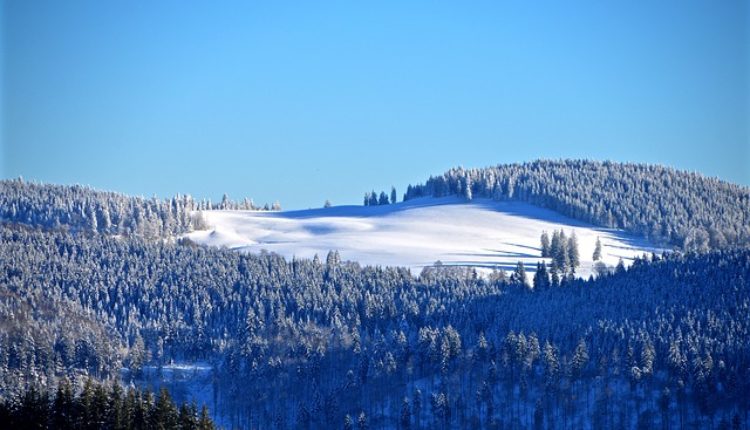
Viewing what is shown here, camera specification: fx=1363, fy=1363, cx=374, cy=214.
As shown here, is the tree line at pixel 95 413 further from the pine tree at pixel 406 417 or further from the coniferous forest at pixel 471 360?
the pine tree at pixel 406 417

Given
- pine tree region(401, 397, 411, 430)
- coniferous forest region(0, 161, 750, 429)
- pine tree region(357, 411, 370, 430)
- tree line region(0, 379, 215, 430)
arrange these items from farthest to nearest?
pine tree region(357, 411, 370, 430) → pine tree region(401, 397, 411, 430) → coniferous forest region(0, 161, 750, 429) → tree line region(0, 379, 215, 430)

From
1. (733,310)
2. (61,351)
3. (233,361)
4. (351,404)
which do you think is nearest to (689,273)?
(733,310)

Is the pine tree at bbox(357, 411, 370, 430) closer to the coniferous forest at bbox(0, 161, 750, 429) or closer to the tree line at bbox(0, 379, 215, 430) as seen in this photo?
the coniferous forest at bbox(0, 161, 750, 429)

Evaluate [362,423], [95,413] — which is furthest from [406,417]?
[95,413]

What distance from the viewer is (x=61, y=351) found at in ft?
614

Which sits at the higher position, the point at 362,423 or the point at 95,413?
the point at 95,413

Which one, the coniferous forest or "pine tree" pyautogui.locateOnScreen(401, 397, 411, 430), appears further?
"pine tree" pyautogui.locateOnScreen(401, 397, 411, 430)

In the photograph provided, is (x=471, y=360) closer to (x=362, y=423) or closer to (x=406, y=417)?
(x=406, y=417)

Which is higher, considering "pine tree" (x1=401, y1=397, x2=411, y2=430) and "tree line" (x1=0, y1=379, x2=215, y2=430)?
"tree line" (x1=0, y1=379, x2=215, y2=430)

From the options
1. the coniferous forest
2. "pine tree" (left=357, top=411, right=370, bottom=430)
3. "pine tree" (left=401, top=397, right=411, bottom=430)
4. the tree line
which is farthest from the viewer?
"pine tree" (left=357, top=411, right=370, bottom=430)

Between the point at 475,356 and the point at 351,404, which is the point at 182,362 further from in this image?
the point at 475,356

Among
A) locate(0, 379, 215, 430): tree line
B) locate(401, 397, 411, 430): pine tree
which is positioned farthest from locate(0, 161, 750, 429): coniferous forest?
locate(0, 379, 215, 430): tree line

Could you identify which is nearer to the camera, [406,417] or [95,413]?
[95,413]

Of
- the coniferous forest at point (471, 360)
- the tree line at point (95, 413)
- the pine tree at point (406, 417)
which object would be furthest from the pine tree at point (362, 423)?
the tree line at point (95, 413)
